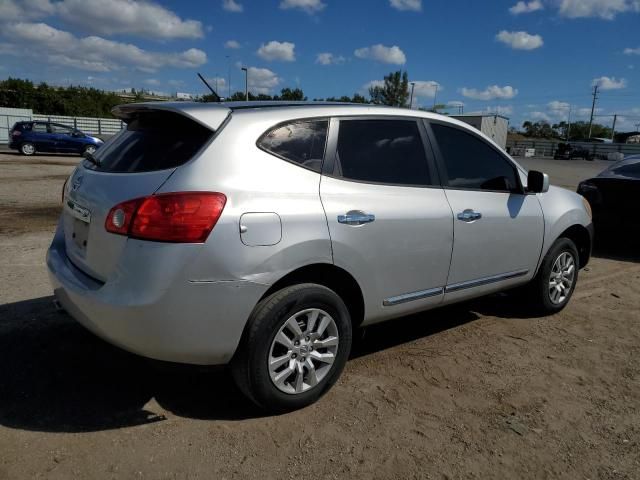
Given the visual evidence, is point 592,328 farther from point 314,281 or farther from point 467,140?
point 314,281

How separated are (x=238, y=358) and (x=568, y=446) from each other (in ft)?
6.01

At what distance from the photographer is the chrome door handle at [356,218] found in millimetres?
2927

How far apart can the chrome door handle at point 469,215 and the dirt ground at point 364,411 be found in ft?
3.38

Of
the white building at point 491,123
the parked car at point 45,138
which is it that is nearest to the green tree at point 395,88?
the white building at point 491,123

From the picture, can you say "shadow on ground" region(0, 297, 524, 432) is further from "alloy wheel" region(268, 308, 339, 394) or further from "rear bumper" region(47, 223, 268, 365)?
"alloy wheel" region(268, 308, 339, 394)

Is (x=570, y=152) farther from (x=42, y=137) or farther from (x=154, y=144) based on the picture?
(x=154, y=144)

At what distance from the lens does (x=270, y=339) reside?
2695 mm

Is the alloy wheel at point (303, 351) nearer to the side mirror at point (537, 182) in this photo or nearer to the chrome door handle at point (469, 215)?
the chrome door handle at point (469, 215)

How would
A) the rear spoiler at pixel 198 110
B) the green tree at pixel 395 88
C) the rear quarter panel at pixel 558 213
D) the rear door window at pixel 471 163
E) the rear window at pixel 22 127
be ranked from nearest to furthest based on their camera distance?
the rear spoiler at pixel 198 110 < the rear door window at pixel 471 163 < the rear quarter panel at pixel 558 213 < the rear window at pixel 22 127 < the green tree at pixel 395 88

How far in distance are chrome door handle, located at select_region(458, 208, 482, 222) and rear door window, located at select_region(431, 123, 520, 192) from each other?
21 centimetres

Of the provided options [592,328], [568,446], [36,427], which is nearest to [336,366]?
[568,446]

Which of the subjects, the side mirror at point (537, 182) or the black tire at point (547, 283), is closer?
the side mirror at point (537, 182)

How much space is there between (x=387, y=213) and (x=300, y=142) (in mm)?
693

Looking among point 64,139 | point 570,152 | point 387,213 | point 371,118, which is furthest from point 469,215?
point 570,152
